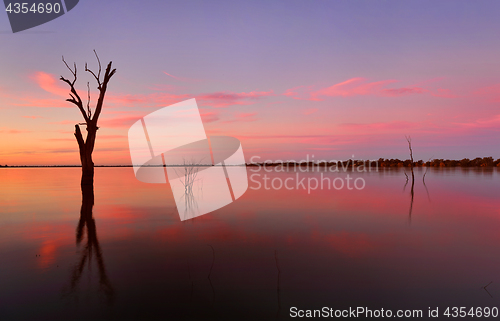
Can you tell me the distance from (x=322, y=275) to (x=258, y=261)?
1.47 metres

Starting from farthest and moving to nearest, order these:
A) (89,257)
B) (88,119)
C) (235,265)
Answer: (88,119), (89,257), (235,265)

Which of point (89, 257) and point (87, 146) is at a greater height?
point (87, 146)

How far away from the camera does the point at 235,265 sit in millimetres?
6434

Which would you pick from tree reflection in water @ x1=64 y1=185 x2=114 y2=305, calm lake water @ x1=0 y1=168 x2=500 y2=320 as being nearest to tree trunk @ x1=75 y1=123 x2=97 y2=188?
calm lake water @ x1=0 y1=168 x2=500 y2=320

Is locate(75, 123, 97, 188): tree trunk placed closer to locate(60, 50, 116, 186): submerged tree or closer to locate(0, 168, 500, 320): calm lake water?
locate(60, 50, 116, 186): submerged tree

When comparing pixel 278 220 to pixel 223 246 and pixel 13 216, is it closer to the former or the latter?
pixel 223 246

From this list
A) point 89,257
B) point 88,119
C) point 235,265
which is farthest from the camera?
point 88,119

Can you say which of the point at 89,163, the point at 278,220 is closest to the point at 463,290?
the point at 278,220

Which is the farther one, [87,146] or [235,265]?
[87,146]

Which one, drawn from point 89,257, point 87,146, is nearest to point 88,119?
point 87,146

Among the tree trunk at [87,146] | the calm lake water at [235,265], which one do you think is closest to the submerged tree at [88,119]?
the tree trunk at [87,146]

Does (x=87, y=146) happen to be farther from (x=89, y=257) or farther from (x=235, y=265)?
(x=235, y=265)

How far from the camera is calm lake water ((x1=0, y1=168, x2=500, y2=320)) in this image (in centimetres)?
473

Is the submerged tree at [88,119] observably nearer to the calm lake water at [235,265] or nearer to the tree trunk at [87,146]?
the tree trunk at [87,146]
